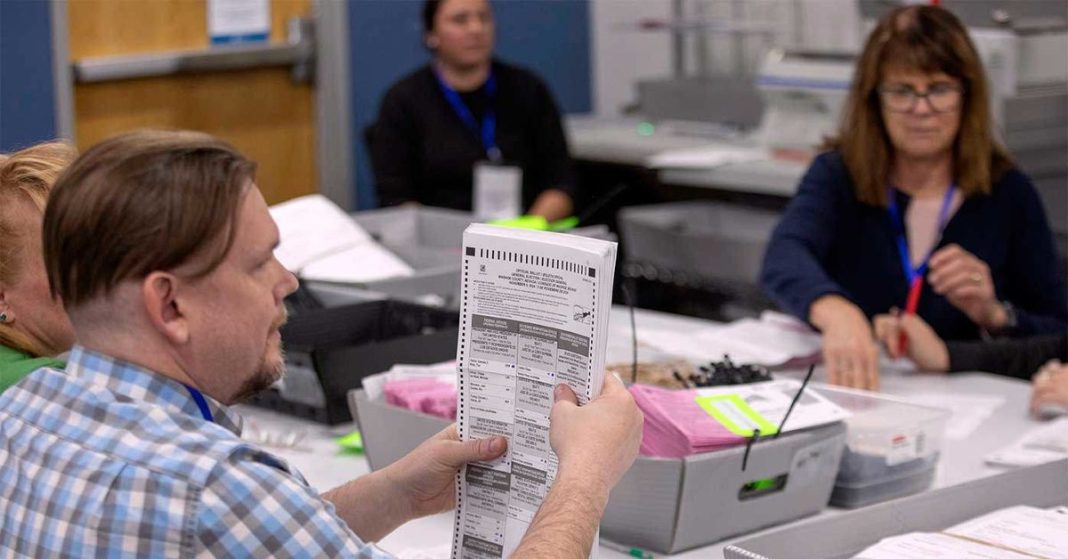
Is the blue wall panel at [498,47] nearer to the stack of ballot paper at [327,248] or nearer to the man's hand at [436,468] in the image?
the stack of ballot paper at [327,248]

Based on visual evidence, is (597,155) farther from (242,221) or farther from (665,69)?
(242,221)

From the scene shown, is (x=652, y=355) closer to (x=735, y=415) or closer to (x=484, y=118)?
(x=735, y=415)

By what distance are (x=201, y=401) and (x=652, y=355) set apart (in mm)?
1178

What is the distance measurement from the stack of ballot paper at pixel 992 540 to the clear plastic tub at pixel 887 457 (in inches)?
9.0

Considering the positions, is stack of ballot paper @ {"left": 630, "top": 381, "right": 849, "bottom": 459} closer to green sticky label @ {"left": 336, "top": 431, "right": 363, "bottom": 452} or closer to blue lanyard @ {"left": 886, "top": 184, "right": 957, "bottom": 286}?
green sticky label @ {"left": 336, "top": 431, "right": 363, "bottom": 452}

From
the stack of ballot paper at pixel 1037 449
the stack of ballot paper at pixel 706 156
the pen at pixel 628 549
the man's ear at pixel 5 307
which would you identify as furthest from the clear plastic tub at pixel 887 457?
the stack of ballot paper at pixel 706 156

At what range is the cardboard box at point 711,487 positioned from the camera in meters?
1.73

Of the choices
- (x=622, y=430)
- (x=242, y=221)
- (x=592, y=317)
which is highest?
(x=242, y=221)

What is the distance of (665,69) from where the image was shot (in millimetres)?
5902

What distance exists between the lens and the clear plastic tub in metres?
1.95

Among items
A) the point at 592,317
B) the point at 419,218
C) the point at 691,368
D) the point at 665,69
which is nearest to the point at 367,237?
the point at 419,218

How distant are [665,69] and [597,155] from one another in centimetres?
110

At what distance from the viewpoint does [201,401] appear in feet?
4.14

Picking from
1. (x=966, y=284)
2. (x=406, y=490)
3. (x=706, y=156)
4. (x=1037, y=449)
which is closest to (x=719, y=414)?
(x=406, y=490)
